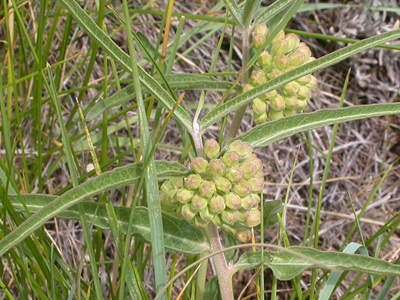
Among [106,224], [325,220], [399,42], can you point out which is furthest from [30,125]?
[399,42]

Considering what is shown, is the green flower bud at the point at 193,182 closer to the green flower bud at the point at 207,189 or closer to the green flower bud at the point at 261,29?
the green flower bud at the point at 207,189

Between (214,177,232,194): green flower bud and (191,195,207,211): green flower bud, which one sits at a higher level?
(214,177,232,194): green flower bud

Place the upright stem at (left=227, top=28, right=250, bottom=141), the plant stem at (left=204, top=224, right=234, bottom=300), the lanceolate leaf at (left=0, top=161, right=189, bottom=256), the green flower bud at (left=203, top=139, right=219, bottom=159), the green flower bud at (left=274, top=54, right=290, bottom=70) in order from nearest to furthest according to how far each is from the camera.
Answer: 1. the lanceolate leaf at (left=0, top=161, right=189, bottom=256)
2. the green flower bud at (left=203, top=139, right=219, bottom=159)
3. the plant stem at (left=204, top=224, right=234, bottom=300)
4. the green flower bud at (left=274, top=54, right=290, bottom=70)
5. the upright stem at (left=227, top=28, right=250, bottom=141)

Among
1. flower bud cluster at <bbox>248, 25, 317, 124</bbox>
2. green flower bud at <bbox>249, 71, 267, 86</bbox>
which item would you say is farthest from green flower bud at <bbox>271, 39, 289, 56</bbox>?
green flower bud at <bbox>249, 71, 267, 86</bbox>

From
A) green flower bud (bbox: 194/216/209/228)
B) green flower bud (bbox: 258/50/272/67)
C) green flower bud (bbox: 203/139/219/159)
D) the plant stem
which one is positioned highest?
green flower bud (bbox: 258/50/272/67)

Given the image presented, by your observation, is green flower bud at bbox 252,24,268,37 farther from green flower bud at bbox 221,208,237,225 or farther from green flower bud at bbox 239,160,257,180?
green flower bud at bbox 221,208,237,225

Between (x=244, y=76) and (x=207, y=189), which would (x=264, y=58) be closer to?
(x=244, y=76)

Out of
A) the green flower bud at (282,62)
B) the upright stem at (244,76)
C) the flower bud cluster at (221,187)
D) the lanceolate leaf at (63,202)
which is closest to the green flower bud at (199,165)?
the flower bud cluster at (221,187)
